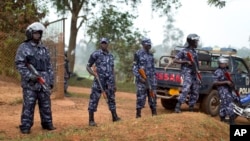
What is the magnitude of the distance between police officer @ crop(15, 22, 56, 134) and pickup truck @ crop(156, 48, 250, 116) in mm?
4110

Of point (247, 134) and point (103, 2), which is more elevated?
point (103, 2)

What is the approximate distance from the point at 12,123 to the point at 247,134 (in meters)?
4.68

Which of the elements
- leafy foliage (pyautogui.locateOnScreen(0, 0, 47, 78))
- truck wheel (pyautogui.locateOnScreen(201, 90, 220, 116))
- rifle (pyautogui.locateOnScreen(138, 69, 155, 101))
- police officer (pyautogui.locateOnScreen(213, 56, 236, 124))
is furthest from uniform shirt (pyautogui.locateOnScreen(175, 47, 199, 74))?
leafy foliage (pyautogui.locateOnScreen(0, 0, 47, 78))

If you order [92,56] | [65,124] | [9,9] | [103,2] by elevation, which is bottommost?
[65,124]

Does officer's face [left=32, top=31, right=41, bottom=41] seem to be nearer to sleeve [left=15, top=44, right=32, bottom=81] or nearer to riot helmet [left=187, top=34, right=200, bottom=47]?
sleeve [left=15, top=44, right=32, bottom=81]

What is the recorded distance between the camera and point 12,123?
8.05 meters

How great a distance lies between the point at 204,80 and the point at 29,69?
504 cm

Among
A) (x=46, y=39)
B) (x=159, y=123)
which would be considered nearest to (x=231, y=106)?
(x=159, y=123)

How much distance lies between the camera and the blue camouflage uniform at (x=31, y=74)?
22.6 ft

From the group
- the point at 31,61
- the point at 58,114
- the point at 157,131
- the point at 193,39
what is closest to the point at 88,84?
the point at 58,114

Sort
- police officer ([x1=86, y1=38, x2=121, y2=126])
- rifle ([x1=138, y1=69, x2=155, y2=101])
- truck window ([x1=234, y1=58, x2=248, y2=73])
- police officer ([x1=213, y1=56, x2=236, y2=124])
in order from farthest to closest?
truck window ([x1=234, y1=58, x2=248, y2=73]) < police officer ([x1=213, y1=56, x2=236, y2=124]) < rifle ([x1=138, y1=69, x2=155, y2=101]) < police officer ([x1=86, y1=38, x2=121, y2=126])

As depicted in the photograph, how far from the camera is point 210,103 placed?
34.7 ft

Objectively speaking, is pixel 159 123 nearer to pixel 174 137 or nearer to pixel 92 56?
pixel 174 137

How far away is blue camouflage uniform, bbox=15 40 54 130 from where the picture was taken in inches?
271
